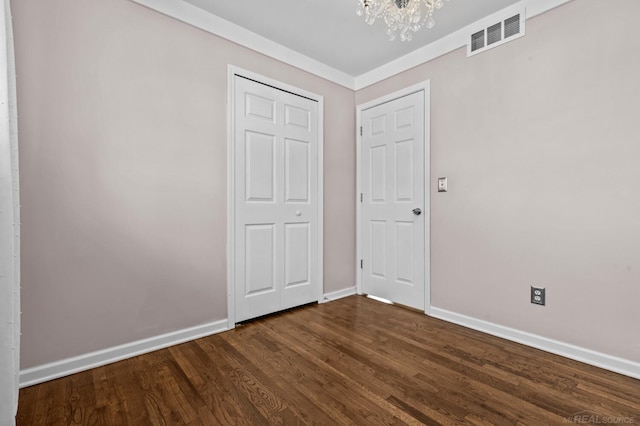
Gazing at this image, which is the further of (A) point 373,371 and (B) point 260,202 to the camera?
(B) point 260,202

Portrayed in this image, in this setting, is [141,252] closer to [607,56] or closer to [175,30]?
[175,30]

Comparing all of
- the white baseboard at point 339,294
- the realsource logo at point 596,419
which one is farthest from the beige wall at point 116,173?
the realsource logo at point 596,419

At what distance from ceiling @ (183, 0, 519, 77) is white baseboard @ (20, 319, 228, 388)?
2.52 metres

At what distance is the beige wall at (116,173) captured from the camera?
5.88ft

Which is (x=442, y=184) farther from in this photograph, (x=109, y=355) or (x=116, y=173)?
(x=109, y=355)

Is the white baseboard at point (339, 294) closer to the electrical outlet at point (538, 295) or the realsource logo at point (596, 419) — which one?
the electrical outlet at point (538, 295)

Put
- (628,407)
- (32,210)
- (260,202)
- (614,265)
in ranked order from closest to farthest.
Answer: (628,407), (32,210), (614,265), (260,202)

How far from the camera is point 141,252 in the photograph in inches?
83.7

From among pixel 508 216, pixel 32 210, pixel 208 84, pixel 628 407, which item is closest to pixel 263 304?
pixel 32 210

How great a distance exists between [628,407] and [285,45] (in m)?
3.48

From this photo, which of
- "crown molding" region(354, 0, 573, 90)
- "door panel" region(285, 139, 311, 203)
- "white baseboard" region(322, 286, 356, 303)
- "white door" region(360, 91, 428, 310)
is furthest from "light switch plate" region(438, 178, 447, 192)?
"white baseboard" region(322, 286, 356, 303)

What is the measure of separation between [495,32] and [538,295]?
6.79 ft

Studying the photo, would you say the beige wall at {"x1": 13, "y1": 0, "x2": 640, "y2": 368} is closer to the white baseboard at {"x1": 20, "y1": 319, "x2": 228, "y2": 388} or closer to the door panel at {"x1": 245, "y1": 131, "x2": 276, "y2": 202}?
the white baseboard at {"x1": 20, "y1": 319, "x2": 228, "y2": 388}

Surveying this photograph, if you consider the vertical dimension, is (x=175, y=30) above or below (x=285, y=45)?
below
